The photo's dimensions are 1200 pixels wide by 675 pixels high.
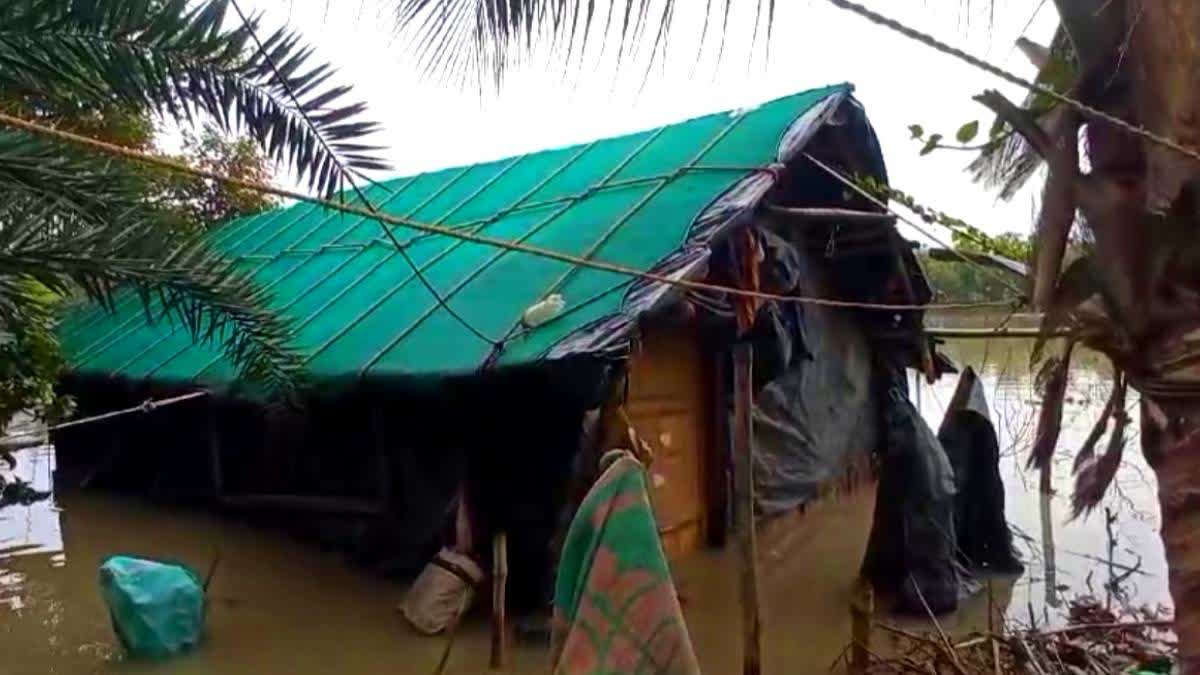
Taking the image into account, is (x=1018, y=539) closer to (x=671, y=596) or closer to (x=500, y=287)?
(x=500, y=287)

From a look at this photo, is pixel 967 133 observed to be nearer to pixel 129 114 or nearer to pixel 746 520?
pixel 746 520

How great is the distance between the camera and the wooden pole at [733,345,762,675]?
434cm

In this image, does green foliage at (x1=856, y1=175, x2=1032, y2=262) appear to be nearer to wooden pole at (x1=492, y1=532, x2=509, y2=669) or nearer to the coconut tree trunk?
the coconut tree trunk

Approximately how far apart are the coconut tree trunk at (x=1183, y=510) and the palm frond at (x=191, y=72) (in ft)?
8.45

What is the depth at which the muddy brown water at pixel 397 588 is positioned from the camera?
506 centimetres

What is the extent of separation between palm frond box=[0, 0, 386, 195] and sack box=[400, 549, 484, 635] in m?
2.53

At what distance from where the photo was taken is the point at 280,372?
196 inches

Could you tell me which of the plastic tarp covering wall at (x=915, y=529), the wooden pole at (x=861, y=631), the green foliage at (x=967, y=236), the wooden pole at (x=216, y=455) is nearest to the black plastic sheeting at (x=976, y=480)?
the plastic tarp covering wall at (x=915, y=529)

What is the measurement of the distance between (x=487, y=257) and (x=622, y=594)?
15.9 feet

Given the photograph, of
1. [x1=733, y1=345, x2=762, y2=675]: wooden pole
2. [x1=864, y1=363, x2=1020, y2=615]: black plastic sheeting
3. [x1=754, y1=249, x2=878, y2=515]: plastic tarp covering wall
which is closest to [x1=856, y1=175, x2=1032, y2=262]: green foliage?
[x1=733, y1=345, x2=762, y2=675]: wooden pole

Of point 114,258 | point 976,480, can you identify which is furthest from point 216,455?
point 976,480

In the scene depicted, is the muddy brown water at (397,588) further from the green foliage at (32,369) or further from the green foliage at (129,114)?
the green foliage at (129,114)

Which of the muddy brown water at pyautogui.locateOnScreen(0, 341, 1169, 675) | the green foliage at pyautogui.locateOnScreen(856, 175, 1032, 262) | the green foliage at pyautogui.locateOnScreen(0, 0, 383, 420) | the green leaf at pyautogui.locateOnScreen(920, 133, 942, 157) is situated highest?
the green foliage at pyautogui.locateOnScreen(0, 0, 383, 420)

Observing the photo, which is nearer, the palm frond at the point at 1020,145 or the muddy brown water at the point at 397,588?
the palm frond at the point at 1020,145
